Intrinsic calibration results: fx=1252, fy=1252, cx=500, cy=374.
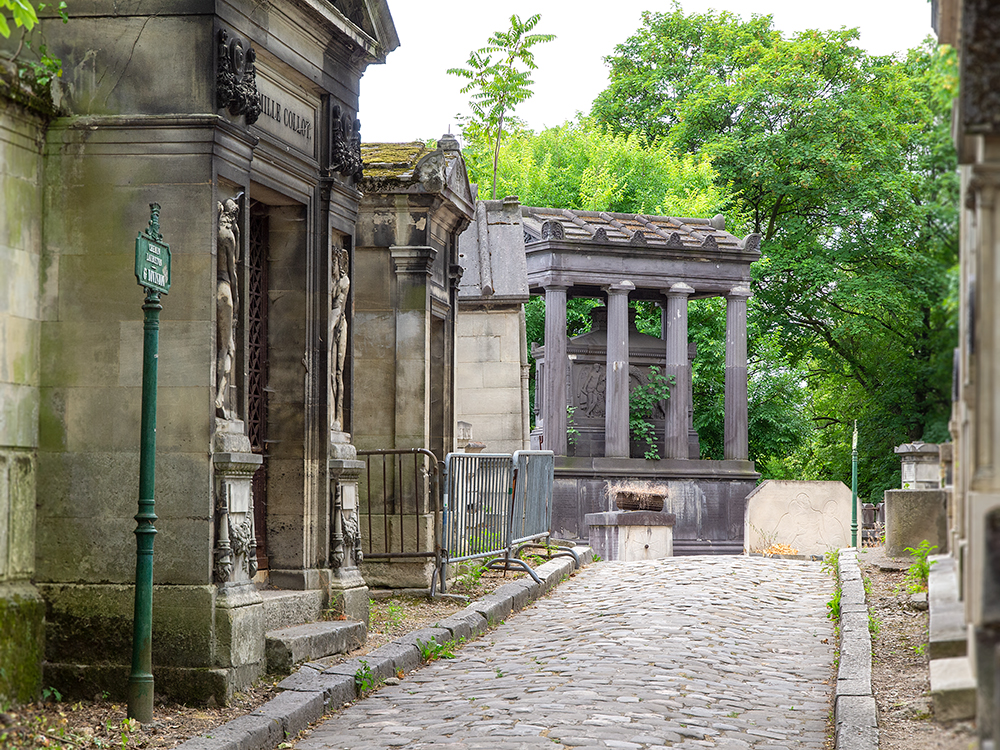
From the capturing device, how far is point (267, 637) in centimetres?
849

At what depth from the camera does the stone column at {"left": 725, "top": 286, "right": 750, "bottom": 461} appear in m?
30.4

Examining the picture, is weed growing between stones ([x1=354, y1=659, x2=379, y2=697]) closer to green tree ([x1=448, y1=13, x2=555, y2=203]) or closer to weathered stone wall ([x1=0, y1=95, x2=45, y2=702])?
weathered stone wall ([x1=0, y1=95, x2=45, y2=702])

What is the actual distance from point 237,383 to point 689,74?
3685 cm

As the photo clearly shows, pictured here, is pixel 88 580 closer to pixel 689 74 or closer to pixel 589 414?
pixel 589 414

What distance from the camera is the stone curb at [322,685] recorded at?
6.72 metres

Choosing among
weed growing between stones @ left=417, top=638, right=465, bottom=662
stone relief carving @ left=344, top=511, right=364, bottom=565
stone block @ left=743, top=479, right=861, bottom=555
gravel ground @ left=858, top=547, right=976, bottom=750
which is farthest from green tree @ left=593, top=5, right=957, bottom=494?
stone relief carving @ left=344, top=511, right=364, bottom=565

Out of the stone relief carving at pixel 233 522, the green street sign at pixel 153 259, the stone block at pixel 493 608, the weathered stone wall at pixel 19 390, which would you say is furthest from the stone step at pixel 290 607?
the green street sign at pixel 153 259

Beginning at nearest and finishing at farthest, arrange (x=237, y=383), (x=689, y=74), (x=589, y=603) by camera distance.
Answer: (x=237, y=383), (x=589, y=603), (x=689, y=74)

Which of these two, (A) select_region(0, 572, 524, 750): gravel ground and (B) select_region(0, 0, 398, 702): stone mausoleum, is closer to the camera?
(A) select_region(0, 572, 524, 750): gravel ground

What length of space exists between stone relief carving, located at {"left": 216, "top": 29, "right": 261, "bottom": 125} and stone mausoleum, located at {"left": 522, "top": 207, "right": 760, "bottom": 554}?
20.8 metres

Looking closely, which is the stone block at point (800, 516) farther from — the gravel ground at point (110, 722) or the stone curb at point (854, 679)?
the gravel ground at point (110, 722)

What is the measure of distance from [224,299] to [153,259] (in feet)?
3.76

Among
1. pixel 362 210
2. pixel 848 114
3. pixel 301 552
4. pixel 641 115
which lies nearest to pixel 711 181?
pixel 848 114

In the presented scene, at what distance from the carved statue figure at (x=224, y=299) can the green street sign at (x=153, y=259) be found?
32.1 inches
